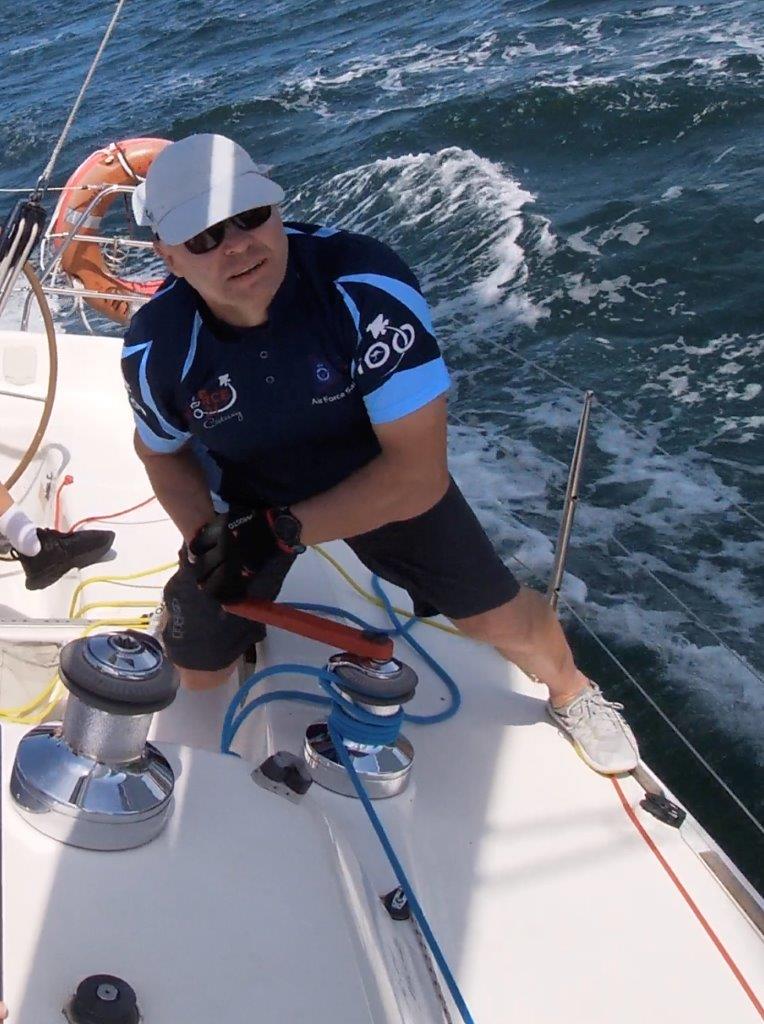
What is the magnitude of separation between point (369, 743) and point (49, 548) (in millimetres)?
1223

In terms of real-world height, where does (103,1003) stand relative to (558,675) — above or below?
above

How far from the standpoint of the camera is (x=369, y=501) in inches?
72.9

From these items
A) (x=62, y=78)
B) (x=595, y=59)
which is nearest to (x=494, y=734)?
(x=595, y=59)

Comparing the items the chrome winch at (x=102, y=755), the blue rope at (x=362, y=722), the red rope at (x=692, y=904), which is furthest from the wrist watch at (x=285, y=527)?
the red rope at (x=692, y=904)

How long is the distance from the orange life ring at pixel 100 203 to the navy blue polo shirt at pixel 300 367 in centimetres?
221

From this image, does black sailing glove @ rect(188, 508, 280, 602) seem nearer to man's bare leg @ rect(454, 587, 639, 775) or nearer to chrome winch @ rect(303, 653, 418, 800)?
chrome winch @ rect(303, 653, 418, 800)

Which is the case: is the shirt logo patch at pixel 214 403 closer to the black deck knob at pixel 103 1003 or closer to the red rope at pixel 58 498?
the black deck knob at pixel 103 1003

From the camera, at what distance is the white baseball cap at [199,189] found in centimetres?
162

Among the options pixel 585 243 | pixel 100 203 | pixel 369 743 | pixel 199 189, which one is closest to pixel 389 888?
pixel 369 743

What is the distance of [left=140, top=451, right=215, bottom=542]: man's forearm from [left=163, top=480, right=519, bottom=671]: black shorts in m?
0.10

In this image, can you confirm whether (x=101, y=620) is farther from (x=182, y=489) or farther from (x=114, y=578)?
(x=182, y=489)

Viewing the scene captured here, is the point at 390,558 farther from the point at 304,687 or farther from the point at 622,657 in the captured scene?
the point at 622,657

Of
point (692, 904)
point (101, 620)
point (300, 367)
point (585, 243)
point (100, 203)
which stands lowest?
point (585, 243)

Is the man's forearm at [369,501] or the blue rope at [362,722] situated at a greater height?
the man's forearm at [369,501]
